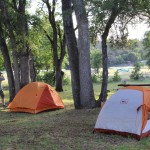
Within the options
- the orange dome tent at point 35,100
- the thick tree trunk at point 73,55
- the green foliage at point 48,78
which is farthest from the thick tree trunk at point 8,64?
the green foliage at point 48,78

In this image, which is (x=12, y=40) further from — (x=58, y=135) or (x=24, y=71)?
(x=58, y=135)

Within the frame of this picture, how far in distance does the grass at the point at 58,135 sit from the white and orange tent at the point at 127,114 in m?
0.19

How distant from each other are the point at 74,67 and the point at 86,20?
2.14 metres

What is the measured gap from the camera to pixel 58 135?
814 cm

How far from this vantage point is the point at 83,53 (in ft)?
40.7

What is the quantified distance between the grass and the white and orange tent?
19 cm

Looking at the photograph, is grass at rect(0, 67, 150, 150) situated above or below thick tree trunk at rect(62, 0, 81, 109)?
below

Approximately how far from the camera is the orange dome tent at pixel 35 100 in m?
12.4

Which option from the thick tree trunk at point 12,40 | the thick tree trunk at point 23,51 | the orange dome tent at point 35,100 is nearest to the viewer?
the orange dome tent at point 35,100

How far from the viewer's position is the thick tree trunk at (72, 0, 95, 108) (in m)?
12.0

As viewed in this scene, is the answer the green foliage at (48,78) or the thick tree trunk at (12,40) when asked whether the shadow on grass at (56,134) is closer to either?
the thick tree trunk at (12,40)

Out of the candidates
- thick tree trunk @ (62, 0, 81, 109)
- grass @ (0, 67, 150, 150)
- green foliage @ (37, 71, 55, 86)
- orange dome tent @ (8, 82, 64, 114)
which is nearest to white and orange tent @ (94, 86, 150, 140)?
grass @ (0, 67, 150, 150)

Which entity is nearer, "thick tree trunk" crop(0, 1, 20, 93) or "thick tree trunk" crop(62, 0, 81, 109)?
"thick tree trunk" crop(62, 0, 81, 109)

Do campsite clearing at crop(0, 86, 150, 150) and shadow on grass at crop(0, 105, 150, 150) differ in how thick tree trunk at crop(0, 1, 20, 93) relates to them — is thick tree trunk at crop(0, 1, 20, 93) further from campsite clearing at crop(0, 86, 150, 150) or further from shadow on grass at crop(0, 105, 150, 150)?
campsite clearing at crop(0, 86, 150, 150)
